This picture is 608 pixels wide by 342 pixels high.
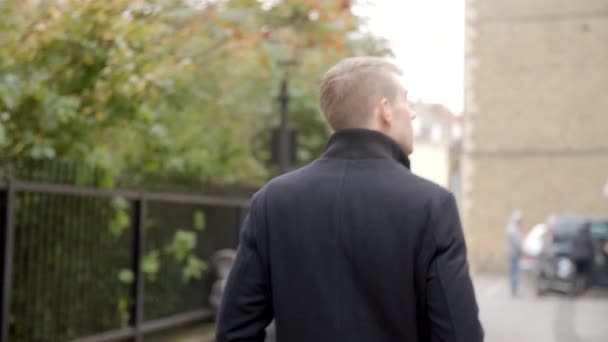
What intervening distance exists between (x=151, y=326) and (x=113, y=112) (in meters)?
2.25

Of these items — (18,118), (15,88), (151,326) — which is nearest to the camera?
(15,88)

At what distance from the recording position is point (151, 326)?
30.5ft

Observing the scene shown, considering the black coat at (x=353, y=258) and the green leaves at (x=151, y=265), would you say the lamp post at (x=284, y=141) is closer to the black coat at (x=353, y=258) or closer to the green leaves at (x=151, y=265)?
the green leaves at (x=151, y=265)

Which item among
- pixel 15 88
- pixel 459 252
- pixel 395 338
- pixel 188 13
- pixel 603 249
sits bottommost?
pixel 603 249

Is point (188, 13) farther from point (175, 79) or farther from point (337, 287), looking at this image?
point (337, 287)

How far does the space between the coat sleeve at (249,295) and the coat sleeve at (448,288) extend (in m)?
0.48

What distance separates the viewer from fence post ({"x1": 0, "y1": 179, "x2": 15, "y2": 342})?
21.0 ft

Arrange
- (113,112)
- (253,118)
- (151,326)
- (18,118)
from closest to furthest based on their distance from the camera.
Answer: (18,118) → (113,112) → (151,326) → (253,118)

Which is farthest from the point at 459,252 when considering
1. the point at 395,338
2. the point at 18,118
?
the point at 18,118

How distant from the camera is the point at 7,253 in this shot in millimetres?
6598

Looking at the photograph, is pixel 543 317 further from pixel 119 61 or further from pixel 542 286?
pixel 119 61

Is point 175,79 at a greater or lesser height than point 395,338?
greater

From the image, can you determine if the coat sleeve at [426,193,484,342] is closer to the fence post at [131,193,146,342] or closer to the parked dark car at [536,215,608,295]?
the fence post at [131,193,146,342]

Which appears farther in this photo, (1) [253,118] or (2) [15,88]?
(1) [253,118]
